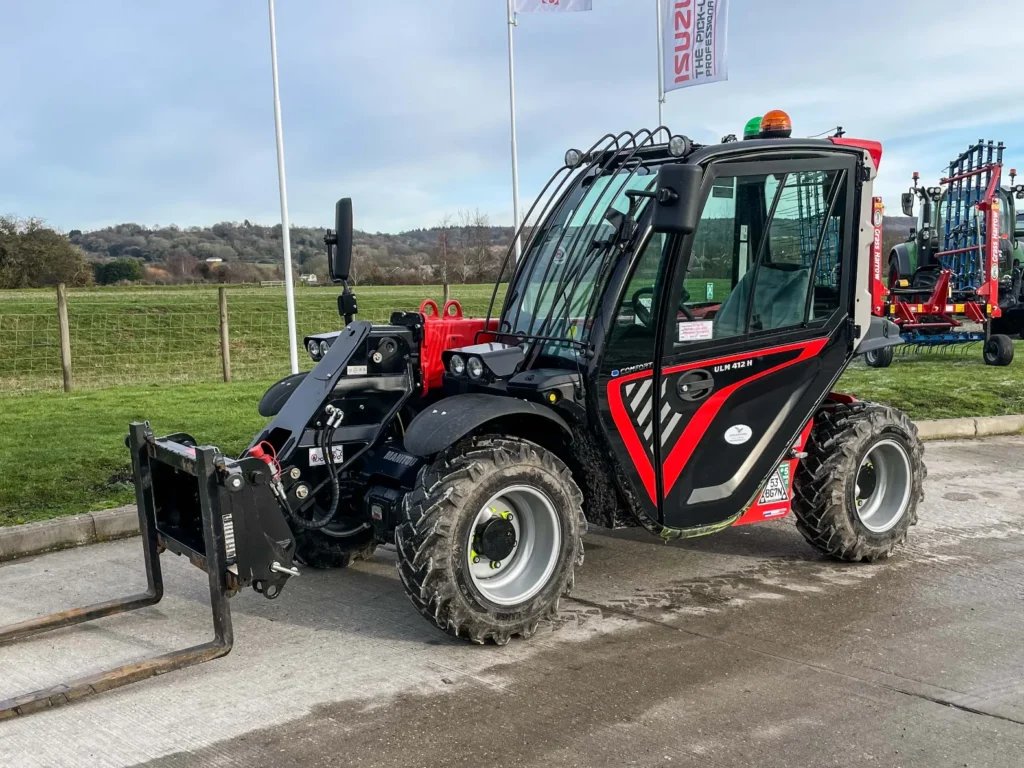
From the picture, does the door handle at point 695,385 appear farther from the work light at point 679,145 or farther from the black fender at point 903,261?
the black fender at point 903,261

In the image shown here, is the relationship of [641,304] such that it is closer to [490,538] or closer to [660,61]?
[490,538]

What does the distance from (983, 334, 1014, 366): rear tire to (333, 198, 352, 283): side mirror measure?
1302 cm

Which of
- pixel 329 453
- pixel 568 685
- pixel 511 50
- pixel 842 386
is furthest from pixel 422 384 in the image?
pixel 511 50

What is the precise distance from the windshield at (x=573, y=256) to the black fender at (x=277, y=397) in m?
1.32

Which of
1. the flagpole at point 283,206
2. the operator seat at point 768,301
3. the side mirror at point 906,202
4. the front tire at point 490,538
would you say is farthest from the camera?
the side mirror at point 906,202

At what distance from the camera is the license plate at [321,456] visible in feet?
16.1

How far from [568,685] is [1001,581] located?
281 cm

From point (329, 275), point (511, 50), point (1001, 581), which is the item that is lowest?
point (1001, 581)

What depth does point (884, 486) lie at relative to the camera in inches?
236

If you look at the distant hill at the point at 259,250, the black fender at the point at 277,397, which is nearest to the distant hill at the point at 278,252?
the distant hill at the point at 259,250

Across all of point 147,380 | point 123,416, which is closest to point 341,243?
point 123,416

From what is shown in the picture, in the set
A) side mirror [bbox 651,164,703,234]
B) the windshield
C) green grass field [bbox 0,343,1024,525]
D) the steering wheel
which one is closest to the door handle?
the steering wheel

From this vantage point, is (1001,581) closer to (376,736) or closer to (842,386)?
(376,736)

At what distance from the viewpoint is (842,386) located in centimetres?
1270
